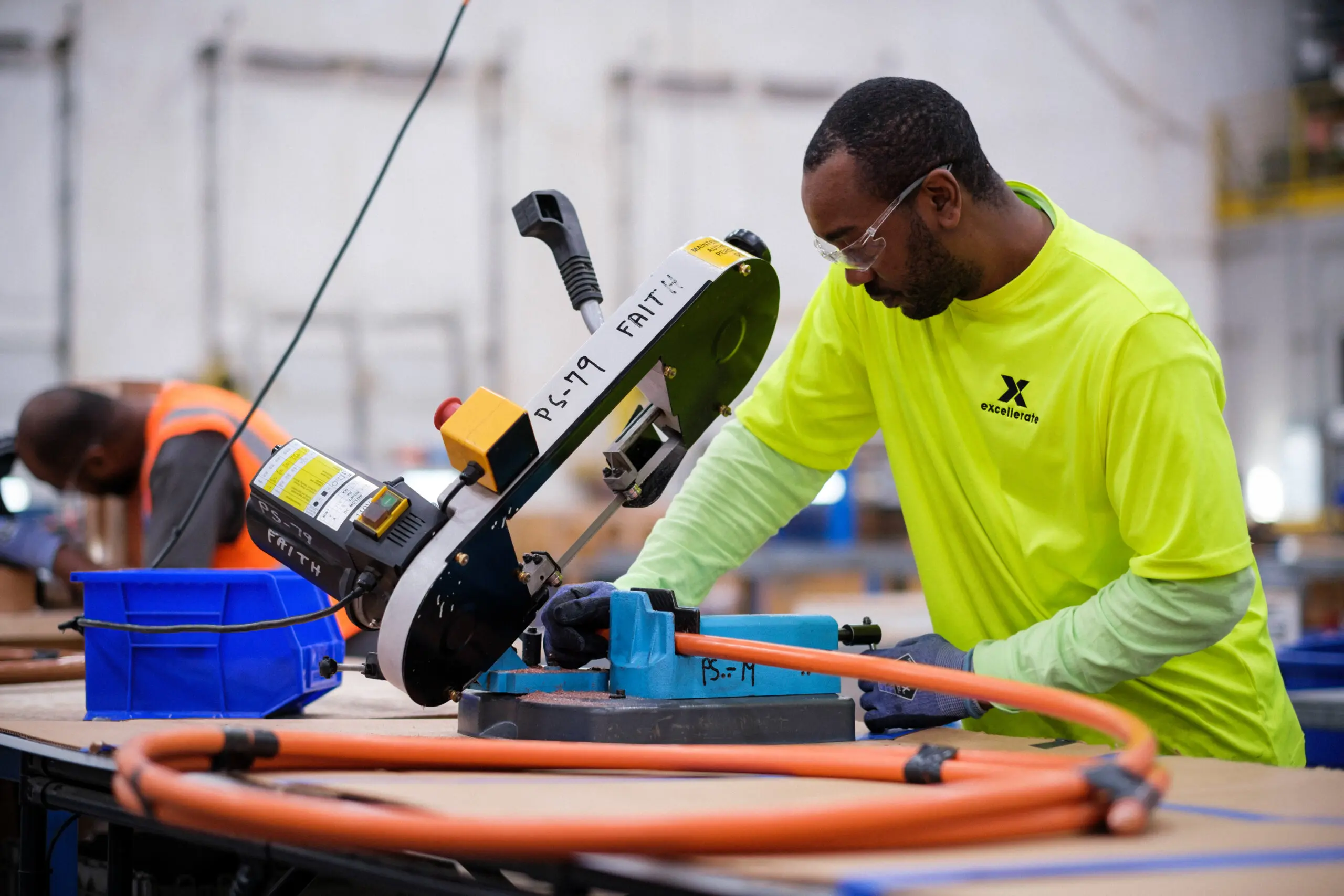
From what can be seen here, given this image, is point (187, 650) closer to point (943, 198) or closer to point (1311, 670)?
point (943, 198)

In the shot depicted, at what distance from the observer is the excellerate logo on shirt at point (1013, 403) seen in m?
1.53

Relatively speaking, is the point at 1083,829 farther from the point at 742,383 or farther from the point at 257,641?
the point at 257,641

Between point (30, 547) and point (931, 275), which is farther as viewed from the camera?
point (30, 547)

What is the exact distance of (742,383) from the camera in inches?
63.6

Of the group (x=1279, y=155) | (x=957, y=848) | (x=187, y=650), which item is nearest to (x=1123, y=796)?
(x=957, y=848)

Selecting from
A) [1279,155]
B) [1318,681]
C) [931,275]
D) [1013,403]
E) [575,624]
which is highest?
[1279,155]

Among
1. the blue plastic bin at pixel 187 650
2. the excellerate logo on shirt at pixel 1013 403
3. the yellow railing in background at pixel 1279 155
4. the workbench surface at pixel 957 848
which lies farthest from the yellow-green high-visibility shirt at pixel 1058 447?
the yellow railing in background at pixel 1279 155

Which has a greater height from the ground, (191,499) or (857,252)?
(857,252)

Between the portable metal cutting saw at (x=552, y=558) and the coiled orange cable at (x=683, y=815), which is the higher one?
the portable metal cutting saw at (x=552, y=558)

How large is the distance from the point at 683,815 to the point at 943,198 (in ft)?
3.06

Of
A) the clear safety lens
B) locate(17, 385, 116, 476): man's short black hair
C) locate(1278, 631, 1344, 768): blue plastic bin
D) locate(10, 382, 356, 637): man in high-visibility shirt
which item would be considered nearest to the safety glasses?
the clear safety lens

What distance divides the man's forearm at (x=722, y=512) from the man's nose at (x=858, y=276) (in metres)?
0.35

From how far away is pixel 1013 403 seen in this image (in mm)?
1541

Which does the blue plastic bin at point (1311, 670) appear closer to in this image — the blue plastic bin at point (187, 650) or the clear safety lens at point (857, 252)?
the clear safety lens at point (857, 252)
